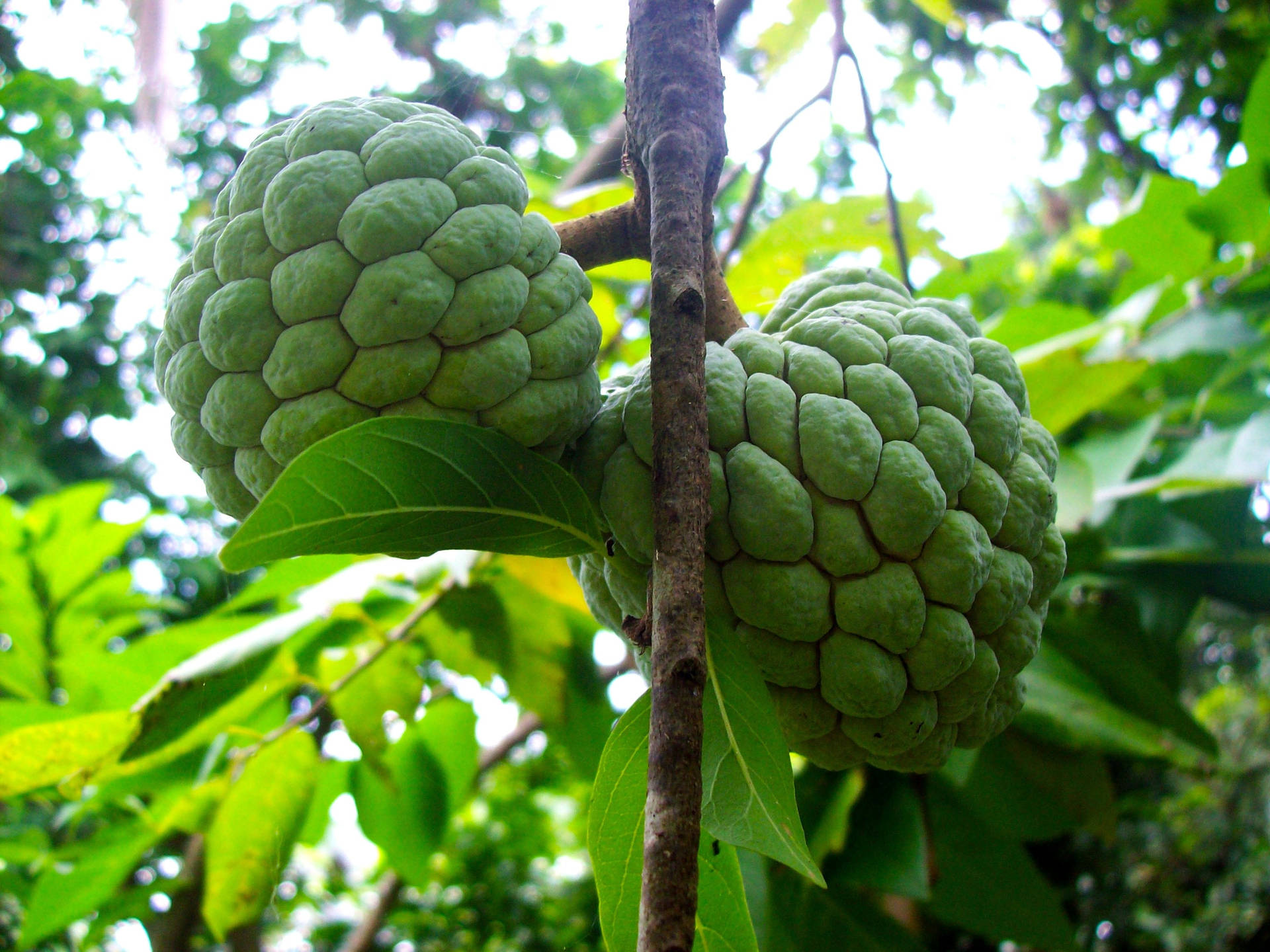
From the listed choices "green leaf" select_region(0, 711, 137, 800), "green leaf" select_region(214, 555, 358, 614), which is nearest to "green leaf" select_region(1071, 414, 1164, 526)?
"green leaf" select_region(214, 555, 358, 614)

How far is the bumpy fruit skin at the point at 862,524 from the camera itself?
96 centimetres

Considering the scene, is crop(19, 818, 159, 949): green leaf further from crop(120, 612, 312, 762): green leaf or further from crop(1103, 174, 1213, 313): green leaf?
crop(1103, 174, 1213, 313): green leaf

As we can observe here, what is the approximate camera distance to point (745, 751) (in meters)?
0.93

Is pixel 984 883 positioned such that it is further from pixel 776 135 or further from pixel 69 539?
pixel 69 539

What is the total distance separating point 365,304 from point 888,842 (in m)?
1.63

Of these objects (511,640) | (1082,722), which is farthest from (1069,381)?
(511,640)

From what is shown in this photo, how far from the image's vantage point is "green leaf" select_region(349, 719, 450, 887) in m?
2.11

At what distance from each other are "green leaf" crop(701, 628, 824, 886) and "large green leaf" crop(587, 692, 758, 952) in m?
0.07

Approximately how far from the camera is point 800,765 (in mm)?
2117

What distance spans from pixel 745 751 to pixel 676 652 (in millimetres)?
239

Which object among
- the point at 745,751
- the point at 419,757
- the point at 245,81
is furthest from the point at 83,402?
the point at 745,751

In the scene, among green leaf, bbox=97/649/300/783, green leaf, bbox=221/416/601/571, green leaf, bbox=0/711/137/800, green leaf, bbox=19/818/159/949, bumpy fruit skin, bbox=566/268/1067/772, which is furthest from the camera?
green leaf, bbox=19/818/159/949

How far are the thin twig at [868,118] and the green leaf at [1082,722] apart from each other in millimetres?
942

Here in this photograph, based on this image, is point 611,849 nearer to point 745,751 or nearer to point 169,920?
point 745,751
